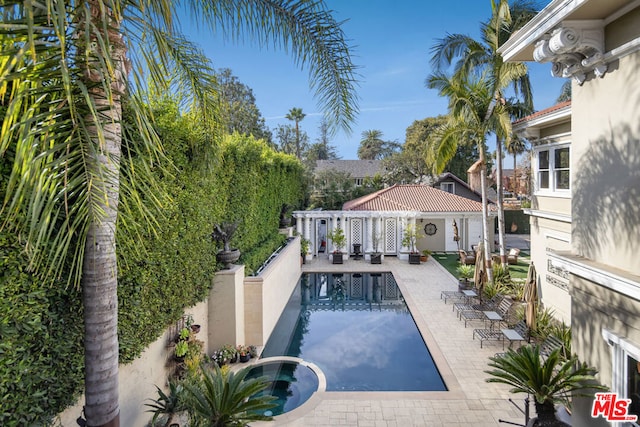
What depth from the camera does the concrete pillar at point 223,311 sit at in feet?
31.7

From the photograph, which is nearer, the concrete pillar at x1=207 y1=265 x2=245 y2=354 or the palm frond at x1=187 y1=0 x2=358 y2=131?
the palm frond at x1=187 y1=0 x2=358 y2=131

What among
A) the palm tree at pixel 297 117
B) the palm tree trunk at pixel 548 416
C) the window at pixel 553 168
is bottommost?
the palm tree trunk at pixel 548 416

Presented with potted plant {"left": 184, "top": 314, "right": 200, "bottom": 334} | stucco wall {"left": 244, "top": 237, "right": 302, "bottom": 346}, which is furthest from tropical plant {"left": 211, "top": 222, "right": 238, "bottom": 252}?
potted plant {"left": 184, "top": 314, "right": 200, "bottom": 334}

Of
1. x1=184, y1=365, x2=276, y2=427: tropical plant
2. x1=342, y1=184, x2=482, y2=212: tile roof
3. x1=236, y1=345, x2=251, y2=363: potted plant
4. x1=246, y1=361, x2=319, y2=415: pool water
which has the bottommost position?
x1=246, y1=361, x2=319, y2=415: pool water

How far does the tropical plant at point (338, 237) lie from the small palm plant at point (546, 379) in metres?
17.2

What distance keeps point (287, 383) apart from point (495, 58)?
14425 millimetres

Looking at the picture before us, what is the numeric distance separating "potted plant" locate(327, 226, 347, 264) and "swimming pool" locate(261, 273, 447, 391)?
4.12 metres

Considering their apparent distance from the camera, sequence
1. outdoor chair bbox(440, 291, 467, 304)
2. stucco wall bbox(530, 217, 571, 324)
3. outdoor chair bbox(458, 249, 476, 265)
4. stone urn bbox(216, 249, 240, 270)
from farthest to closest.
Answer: outdoor chair bbox(458, 249, 476, 265)
outdoor chair bbox(440, 291, 467, 304)
stucco wall bbox(530, 217, 571, 324)
stone urn bbox(216, 249, 240, 270)

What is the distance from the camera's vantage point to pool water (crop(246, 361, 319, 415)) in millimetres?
8320

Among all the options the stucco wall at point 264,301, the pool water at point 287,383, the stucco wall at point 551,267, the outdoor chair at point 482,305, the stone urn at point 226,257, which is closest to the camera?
the pool water at point 287,383

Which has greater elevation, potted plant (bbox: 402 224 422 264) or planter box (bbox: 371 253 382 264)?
potted plant (bbox: 402 224 422 264)

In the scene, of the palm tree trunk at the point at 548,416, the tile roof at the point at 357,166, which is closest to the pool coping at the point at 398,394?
the palm tree trunk at the point at 548,416

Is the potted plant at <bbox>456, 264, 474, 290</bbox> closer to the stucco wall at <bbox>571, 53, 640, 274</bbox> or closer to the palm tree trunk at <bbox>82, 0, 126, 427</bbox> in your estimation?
the stucco wall at <bbox>571, 53, 640, 274</bbox>

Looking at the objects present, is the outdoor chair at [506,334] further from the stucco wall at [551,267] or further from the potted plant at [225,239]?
the potted plant at [225,239]
